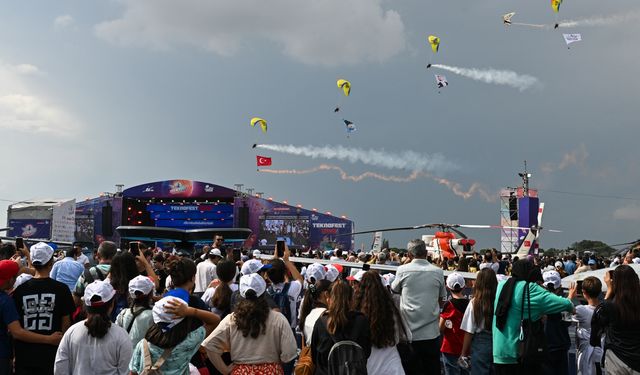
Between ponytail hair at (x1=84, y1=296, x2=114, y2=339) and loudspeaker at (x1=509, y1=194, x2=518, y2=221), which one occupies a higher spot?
loudspeaker at (x1=509, y1=194, x2=518, y2=221)

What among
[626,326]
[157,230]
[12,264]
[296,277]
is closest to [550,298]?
[626,326]

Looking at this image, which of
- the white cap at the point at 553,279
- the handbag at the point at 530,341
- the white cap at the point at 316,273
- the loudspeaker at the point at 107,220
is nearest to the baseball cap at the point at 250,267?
the white cap at the point at 316,273

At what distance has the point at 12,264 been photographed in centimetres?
587

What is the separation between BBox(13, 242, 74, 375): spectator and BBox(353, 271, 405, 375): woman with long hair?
2.72m

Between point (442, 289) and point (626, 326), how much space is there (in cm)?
202

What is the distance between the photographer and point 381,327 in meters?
5.03

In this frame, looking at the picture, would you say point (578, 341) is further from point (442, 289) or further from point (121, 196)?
point (121, 196)

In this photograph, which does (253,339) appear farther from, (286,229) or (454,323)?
(286,229)

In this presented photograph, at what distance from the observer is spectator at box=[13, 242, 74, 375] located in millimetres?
5738

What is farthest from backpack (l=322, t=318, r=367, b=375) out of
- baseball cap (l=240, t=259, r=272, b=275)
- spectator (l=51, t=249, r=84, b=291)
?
spectator (l=51, t=249, r=84, b=291)

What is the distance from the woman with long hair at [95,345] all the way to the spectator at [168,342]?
0.24 m

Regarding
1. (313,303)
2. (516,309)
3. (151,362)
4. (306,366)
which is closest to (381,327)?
(306,366)

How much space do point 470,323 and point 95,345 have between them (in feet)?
13.1

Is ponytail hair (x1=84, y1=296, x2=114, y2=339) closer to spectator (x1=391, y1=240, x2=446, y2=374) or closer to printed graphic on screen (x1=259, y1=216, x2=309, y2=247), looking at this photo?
spectator (x1=391, y1=240, x2=446, y2=374)
